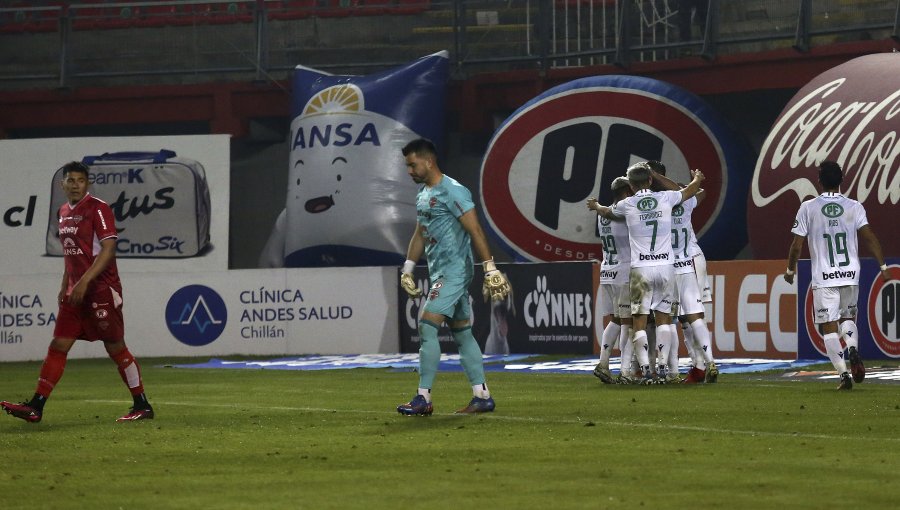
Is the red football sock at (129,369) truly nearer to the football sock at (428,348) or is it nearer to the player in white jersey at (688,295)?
the football sock at (428,348)

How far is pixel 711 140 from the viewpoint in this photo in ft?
78.9

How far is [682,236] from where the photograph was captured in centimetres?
1545

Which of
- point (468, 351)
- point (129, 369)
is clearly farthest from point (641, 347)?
point (129, 369)

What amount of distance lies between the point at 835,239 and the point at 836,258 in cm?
19

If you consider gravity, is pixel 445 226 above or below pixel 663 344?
above

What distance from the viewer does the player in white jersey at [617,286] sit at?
50.6 ft

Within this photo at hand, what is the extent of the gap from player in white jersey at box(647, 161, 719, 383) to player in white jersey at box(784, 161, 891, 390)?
4.24 feet

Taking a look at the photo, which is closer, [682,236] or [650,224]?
[650,224]

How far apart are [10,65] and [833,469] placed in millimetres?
25609

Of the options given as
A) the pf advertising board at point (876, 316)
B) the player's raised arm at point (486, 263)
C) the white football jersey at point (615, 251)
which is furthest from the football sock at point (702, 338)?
the player's raised arm at point (486, 263)

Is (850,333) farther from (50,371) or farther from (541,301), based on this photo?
(541,301)

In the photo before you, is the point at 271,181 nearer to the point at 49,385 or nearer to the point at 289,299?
the point at 289,299

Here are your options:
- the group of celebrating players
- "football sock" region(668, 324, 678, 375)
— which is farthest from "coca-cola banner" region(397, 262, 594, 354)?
"football sock" region(668, 324, 678, 375)

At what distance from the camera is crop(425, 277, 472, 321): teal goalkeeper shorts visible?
11.4 m
